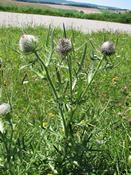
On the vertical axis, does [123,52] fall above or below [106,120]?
below

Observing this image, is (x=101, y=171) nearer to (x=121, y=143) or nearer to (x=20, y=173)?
(x=121, y=143)

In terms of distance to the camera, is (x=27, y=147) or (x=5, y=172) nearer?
(x=5, y=172)

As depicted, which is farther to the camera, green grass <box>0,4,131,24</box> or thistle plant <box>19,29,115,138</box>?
green grass <box>0,4,131,24</box>

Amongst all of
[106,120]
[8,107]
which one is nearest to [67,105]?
[8,107]

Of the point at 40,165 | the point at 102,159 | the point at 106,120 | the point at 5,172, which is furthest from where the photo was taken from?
the point at 106,120

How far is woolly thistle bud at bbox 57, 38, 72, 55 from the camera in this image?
2490 mm

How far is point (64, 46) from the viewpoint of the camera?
2496 mm

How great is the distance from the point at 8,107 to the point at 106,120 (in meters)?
1.00

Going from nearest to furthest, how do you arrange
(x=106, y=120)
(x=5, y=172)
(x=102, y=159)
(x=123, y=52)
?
(x=5, y=172) → (x=102, y=159) → (x=106, y=120) → (x=123, y=52)

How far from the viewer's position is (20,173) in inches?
94.6

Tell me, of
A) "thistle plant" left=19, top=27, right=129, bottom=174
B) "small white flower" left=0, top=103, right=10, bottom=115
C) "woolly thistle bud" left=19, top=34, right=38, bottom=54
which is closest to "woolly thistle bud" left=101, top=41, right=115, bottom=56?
"thistle plant" left=19, top=27, right=129, bottom=174

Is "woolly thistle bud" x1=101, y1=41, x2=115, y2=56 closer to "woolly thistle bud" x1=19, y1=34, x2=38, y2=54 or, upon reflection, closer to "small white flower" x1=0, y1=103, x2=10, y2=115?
"woolly thistle bud" x1=19, y1=34, x2=38, y2=54

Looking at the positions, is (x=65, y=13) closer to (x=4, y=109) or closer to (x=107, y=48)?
(x=107, y=48)

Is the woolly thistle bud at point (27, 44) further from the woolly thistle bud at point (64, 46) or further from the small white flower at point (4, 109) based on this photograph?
the small white flower at point (4, 109)
